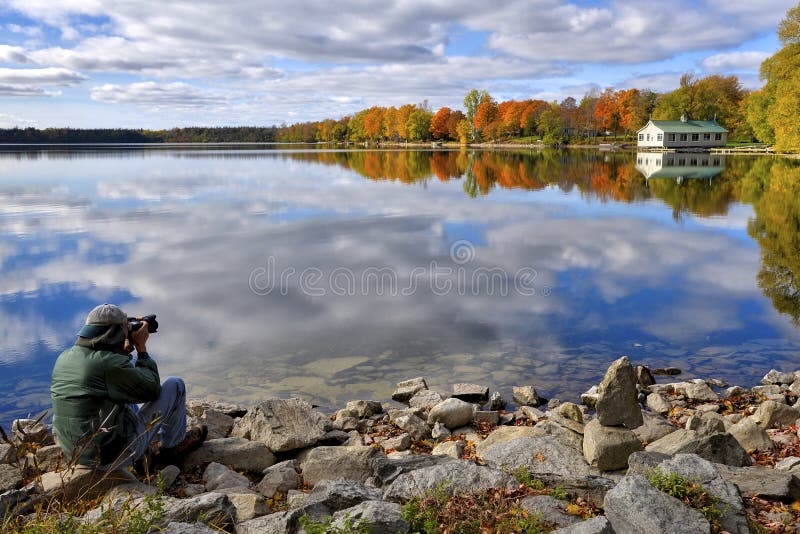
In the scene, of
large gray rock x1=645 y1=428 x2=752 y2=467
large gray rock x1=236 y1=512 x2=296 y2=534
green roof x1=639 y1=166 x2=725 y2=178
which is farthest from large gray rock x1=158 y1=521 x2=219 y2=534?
green roof x1=639 y1=166 x2=725 y2=178

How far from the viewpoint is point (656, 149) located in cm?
10269

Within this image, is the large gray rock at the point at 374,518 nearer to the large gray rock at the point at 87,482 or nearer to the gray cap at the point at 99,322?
the large gray rock at the point at 87,482

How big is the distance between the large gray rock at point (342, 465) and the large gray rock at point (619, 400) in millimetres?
2784

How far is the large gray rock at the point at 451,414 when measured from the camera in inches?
348

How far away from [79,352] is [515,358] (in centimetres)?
784

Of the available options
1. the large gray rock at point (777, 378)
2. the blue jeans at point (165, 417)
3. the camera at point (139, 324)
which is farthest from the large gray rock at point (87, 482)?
the large gray rock at point (777, 378)

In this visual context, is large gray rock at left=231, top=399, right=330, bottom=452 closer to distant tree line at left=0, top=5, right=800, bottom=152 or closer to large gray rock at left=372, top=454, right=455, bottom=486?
large gray rock at left=372, top=454, right=455, bottom=486

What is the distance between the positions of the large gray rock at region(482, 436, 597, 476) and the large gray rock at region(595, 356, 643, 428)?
82 centimetres

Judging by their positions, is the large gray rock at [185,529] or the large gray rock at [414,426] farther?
the large gray rock at [414,426]

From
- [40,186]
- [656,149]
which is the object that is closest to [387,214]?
[40,186]

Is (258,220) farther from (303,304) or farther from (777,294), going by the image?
(777,294)

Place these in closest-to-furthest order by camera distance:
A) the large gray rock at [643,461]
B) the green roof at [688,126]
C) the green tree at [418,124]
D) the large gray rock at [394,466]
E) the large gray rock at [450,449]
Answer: the large gray rock at [643,461]
the large gray rock at [394,466]
the large gray rock at [450,449]
the green roof at [688,126]
the green tree at [418,124]

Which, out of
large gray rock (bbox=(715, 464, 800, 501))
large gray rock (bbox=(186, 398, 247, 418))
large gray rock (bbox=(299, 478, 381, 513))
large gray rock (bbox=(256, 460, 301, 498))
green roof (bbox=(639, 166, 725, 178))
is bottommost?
large gray rock (bbox=(186, 398, 247, 418))

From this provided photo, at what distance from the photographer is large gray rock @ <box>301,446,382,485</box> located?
259 inches
